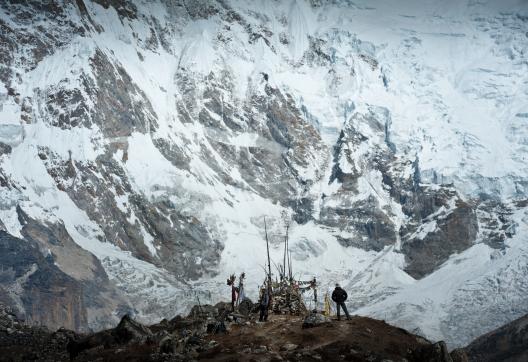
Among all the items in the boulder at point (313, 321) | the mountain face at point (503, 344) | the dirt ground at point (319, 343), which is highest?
the mountain face at point (503, 344)

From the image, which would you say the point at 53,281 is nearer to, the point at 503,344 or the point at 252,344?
the point at 503,344

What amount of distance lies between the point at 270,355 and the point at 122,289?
166 meters

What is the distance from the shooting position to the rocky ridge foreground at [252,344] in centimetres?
3706

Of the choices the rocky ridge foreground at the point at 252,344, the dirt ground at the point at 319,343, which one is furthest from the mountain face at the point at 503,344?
the dirt ground at the point at 319,343

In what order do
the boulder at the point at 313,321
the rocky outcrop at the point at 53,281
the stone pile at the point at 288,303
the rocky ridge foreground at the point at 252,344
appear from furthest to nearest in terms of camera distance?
the rocky outcrop at the point at 53,281
the stone pile at the point at 288,303
the boulder at the point at 313,321
the rocky ridge foreground at the point at 252,344

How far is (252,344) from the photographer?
39312 mm

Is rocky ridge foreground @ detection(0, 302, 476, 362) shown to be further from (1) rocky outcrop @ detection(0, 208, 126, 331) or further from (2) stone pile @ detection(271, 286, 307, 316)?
(1) rocky outcrop @ detection(0, 208, 126, 331)

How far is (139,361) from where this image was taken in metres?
38.4

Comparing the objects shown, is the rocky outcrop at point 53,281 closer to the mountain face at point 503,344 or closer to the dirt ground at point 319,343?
the mountain face at point 503,344

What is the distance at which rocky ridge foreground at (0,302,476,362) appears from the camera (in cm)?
3706

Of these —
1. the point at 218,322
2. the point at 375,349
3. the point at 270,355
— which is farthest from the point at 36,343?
the point at 375,349

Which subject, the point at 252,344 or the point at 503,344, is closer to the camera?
the point at 252,344

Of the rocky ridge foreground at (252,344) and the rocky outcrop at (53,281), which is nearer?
the rocky ridge foreground at (252,344)

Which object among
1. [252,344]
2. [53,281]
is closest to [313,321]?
[252,344]
